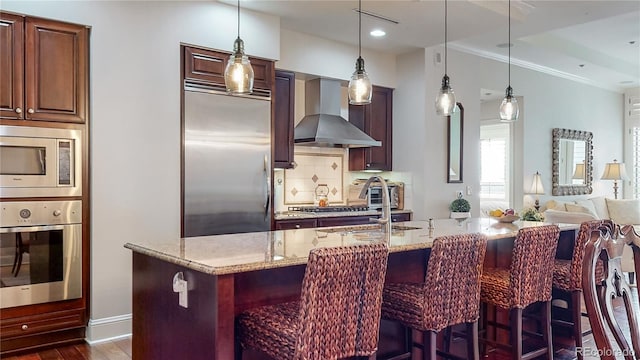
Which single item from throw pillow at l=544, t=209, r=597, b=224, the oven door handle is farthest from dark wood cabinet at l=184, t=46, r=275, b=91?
throw pillow at l=544, t=209, r=597, b=224

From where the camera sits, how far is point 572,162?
8734 millimetres

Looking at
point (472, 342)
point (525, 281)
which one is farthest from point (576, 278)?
point (472, 342)

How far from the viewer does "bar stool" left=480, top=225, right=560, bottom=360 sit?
9.39 ft

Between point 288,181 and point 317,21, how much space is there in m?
1.81

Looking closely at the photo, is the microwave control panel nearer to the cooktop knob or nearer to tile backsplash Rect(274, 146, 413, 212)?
the cooktop knob

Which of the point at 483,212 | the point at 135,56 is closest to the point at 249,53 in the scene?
the point at 135,56

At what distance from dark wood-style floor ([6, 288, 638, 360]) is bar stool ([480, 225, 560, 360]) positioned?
0.53m

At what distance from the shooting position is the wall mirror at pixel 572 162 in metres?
8.30

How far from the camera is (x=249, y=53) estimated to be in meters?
4.55

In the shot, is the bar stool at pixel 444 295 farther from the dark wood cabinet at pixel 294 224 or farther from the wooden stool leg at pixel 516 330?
the dark wood cabinet at pixel 294 224

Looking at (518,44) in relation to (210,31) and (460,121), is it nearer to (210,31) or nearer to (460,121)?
(460,121)

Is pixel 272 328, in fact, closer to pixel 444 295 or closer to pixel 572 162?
pixel 444 295

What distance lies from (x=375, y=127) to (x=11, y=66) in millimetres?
3914

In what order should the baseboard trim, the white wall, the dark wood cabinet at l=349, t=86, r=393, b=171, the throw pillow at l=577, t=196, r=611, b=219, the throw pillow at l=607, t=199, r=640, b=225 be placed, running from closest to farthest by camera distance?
the baseboard trim → the white wall → the dark wood cabinet at l=349, t=86, r=393, b=171 → the throw pillow at l=607, t=199, r=640, b=225 → the throw pillow at l=577, t=196, r=611, b=219
